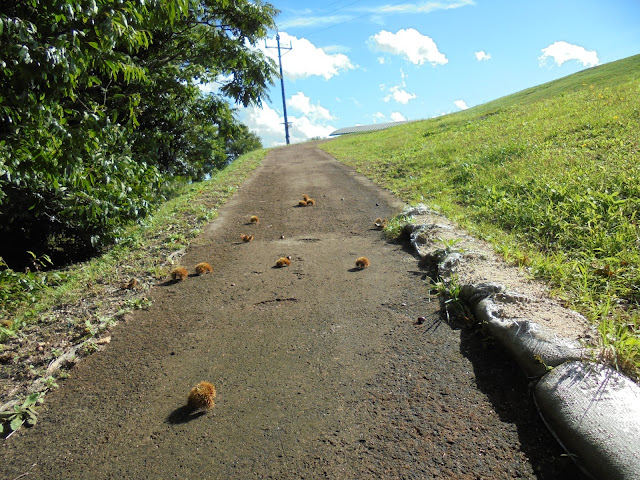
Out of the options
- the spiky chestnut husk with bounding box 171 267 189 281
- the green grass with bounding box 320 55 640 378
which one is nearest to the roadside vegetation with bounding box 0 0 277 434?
the spiky chestnut husk with bounding box 171 267 189 281

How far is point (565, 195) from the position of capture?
17.4ft

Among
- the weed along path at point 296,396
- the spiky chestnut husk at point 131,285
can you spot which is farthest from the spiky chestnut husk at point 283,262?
the spiky chestnut husk at point 131,285

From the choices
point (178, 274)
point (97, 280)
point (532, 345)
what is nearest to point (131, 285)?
point (178, 274)

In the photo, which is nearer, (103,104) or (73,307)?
(73,307)

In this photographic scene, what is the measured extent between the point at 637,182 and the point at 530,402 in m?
3.93

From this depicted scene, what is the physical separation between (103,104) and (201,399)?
434 centimetres

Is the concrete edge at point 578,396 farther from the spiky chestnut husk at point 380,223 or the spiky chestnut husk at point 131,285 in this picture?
the spiky chestnut husk at point 131,285

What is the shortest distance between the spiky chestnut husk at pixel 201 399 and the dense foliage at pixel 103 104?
6.44 feet

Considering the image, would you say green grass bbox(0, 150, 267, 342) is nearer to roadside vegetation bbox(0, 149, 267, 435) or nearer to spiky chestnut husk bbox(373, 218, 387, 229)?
roadside vegetation bbox(0, 149, 267, 435)

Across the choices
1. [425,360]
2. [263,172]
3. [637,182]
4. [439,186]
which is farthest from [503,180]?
[263,172]

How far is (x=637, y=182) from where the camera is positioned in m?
4.96

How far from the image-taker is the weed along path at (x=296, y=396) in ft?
6.91

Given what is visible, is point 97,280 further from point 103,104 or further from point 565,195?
point 565,195

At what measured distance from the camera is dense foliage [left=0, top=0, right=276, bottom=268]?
2809mm
